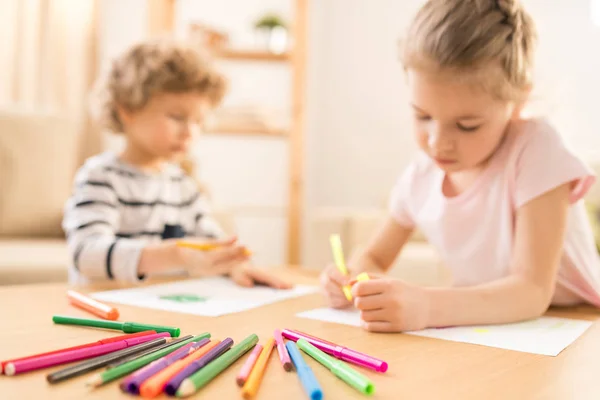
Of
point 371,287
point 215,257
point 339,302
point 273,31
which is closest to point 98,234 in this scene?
point 215,257

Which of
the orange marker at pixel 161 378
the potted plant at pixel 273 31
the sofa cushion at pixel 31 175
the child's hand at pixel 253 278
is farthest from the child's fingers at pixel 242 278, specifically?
the potted plant at pixel 273 31

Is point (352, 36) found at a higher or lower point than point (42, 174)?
higher

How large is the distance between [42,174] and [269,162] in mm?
1354

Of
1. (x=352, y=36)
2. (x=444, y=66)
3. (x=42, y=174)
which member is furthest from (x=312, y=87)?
(x=444, y=66)

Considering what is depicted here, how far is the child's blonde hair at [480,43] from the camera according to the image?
79 centimetres

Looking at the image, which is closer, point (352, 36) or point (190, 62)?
point (190, 62)

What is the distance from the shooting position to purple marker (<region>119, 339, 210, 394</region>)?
42 centimetres

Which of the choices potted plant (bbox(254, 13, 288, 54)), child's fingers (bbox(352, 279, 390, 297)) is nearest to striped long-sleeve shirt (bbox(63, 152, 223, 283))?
child's fingers (bbox(352, 279, 390, 297))

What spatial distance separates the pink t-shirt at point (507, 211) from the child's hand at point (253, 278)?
0.88 ft

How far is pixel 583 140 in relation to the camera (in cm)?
297

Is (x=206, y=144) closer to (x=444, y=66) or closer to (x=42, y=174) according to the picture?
(x=42, y=174)

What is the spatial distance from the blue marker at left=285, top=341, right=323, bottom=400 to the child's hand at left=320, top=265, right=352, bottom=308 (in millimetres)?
263

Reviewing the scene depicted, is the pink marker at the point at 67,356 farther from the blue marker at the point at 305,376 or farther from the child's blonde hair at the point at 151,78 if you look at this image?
the child's blonde hair at the point at 151,78

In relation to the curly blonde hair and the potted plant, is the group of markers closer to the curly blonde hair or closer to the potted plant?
the curly blonde hair
